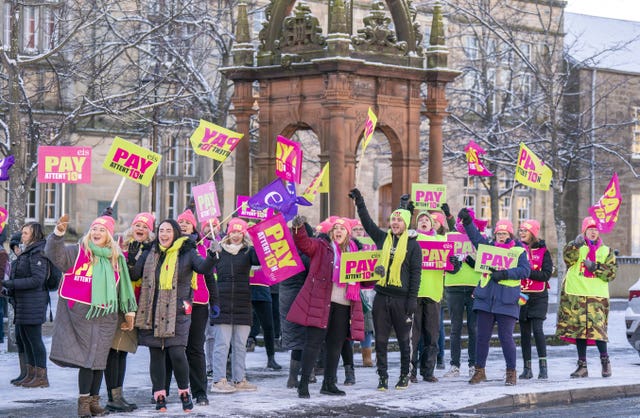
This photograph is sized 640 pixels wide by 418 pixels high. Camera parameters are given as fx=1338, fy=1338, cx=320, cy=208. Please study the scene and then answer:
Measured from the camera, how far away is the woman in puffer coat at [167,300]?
1189 cm

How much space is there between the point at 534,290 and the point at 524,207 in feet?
94.4

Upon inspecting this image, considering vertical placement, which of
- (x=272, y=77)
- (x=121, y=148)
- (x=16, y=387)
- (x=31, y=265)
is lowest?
(x=16, y=387)

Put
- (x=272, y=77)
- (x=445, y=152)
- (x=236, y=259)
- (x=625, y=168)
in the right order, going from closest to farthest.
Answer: (x=236, y=259)
(x=272, y=77)
(x=445, y=152)
(x=625, y=168)

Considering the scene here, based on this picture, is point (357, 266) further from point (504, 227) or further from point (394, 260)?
point (504, 227)

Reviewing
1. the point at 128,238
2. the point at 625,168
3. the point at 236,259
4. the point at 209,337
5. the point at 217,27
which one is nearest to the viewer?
the point at 128,238

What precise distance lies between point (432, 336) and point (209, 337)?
2.46 meters

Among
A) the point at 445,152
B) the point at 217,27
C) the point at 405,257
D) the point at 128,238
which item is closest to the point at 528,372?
the point at 405,257

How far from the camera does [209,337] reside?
14680 mm

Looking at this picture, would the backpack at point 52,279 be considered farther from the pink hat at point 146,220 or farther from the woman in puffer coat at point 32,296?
the pink hat at point 146,220

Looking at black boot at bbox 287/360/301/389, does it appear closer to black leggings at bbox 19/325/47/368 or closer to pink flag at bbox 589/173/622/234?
black leggings at bbox 19/325/47/368

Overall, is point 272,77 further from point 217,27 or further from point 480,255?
point 217,27

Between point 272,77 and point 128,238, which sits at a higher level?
point 272,77

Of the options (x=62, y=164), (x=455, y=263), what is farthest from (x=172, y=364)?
(x=455, y=263)

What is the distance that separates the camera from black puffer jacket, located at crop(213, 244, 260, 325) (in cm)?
1351
